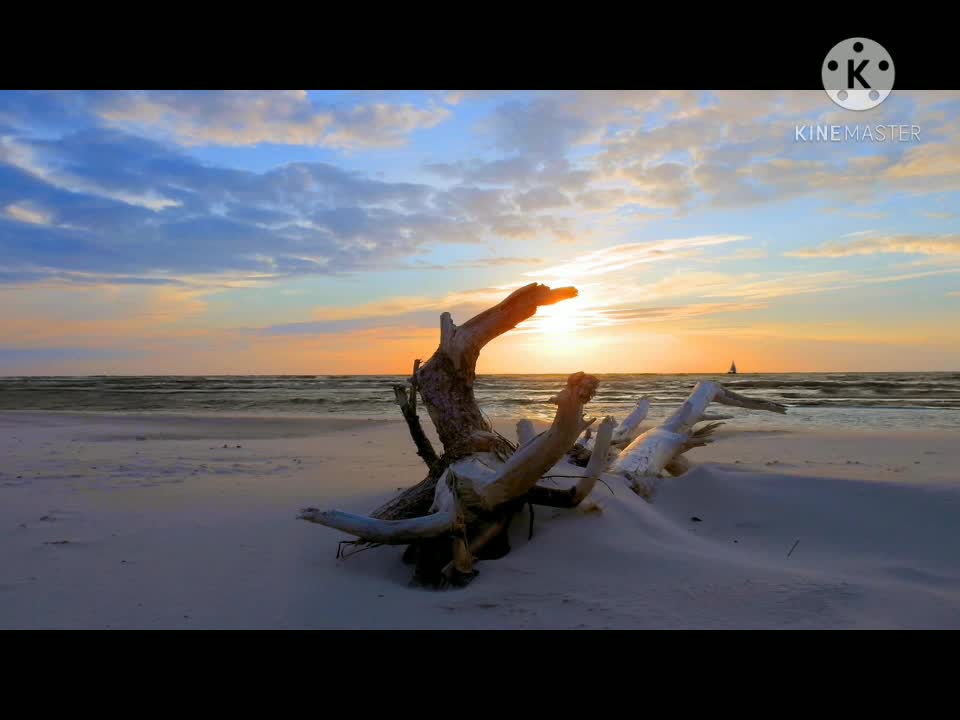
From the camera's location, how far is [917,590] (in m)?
3.30

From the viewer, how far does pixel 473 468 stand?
412 cm

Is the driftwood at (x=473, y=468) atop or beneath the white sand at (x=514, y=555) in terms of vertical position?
atop

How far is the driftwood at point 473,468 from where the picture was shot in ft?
11.4

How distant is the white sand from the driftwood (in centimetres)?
18

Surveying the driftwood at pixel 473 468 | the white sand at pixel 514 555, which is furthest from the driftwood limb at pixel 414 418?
the white sand at pixel 514 555

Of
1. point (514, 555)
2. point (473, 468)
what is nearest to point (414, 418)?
point (473, 468)

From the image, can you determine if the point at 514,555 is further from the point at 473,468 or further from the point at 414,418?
the point at 414,418

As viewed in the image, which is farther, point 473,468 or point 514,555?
point 473,468

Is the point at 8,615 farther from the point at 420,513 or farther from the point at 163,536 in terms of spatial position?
the point at 420,513

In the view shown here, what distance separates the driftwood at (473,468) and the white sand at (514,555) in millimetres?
183

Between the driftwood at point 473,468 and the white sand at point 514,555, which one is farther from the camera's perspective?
the driftwood at point 473,468

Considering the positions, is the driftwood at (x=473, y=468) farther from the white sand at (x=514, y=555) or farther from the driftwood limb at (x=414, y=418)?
the white sand at (x=514, y=555)

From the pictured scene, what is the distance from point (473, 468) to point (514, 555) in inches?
23.8
